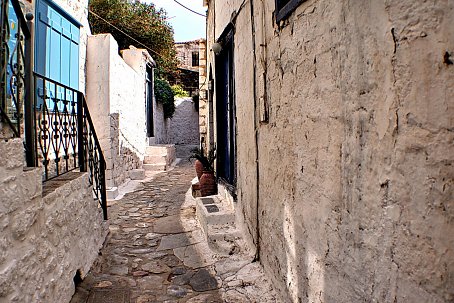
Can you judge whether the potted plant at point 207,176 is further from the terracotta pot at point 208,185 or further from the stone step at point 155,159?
the stone step at point 155,159

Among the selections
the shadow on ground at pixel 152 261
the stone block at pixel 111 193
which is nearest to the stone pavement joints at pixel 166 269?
the shadow on ground at pixel 152 261

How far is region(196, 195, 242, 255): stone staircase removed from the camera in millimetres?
3805

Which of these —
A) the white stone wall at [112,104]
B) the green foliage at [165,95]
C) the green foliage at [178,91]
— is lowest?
the white stone wall at [112,104]

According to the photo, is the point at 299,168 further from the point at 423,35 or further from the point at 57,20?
the point at 57,20

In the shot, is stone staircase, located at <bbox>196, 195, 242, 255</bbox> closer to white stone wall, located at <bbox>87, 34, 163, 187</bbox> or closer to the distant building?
white stone wall, located at <bbox>87, 34, 163, 187</bbox>

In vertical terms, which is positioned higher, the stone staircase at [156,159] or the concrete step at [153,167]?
the stone staircase at [156,159]

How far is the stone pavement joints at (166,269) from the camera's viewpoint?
2969 mm

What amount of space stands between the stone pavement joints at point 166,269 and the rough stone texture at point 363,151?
531 millimetres

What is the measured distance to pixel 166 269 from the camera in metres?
3.57

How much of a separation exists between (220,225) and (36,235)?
93.4 inches

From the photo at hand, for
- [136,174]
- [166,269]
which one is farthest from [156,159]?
[166,269]

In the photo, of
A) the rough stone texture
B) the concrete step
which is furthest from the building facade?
the concrete step

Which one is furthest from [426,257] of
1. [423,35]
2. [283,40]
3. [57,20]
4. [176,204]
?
[57,20]

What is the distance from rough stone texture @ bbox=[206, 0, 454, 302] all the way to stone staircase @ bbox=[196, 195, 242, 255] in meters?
1.06
